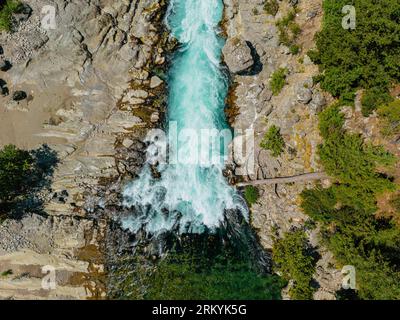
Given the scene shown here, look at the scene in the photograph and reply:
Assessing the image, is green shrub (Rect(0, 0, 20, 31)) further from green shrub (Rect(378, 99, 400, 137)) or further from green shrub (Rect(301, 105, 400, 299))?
green shrub (Rect(378, 99, 400, 137))

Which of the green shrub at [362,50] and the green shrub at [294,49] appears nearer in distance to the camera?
the green shrub at [362,50]

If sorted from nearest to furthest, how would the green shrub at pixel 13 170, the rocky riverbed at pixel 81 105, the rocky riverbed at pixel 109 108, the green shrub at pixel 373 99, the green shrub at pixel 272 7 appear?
the green shrub at pixel 373 99
the green shrub at pixel 13 170
the rocky riverbed at pixel 81 105
the rocky riverbed at pixel 109 108
the green shrub at pixel 272 7

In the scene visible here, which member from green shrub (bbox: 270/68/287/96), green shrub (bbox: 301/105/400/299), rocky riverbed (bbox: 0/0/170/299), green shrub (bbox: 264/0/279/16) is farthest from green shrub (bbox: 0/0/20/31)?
green shrub (bbox: 301/105/400/299)

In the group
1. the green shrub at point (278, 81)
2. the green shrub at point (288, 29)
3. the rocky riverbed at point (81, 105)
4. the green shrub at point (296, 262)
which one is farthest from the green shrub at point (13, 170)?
the green shrub at point (288, 29)

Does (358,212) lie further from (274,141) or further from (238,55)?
(238,55)

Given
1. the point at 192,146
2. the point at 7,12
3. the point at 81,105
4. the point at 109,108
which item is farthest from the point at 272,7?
the point at 7,12

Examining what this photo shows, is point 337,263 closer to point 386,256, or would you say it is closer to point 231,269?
point 386,256

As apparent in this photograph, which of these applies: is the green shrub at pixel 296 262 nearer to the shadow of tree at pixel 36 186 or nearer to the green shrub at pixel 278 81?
the green shrub at pixel 278 81
